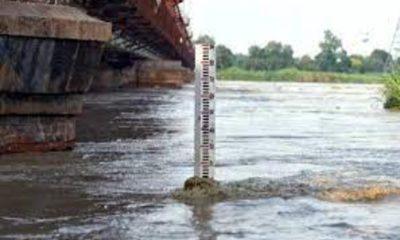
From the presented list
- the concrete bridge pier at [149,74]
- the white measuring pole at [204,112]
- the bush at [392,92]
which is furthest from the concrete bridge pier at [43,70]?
the concrete bridge pier at [149,74]

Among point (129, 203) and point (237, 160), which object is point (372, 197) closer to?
point (129, 203)

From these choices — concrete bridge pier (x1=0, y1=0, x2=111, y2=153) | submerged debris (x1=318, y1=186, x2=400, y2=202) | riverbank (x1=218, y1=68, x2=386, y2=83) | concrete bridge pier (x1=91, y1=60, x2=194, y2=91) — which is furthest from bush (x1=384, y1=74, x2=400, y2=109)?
riverbank (x1=218, y1=68, x2=386, y2=83)

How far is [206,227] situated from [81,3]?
2156cm

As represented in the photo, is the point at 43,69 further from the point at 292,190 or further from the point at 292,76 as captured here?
the point at 292,76

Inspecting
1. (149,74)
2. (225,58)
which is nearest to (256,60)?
(225,58)

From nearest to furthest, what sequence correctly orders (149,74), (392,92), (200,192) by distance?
(200,192) → (392,92) → (149,74)

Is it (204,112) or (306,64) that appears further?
(306,64)

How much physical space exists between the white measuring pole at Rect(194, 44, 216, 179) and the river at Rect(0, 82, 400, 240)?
35 cm

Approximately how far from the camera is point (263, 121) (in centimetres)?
2092

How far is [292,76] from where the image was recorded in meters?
128

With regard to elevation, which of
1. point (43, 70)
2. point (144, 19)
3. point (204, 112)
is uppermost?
point (144, 19)

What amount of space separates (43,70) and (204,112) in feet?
11.1

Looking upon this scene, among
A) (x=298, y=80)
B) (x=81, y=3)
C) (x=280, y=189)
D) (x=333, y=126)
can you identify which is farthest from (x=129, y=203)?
(x=298, y=80)

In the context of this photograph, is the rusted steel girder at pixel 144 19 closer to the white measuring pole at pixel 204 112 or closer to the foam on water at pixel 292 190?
the white measuring pole at pixel 204 112
